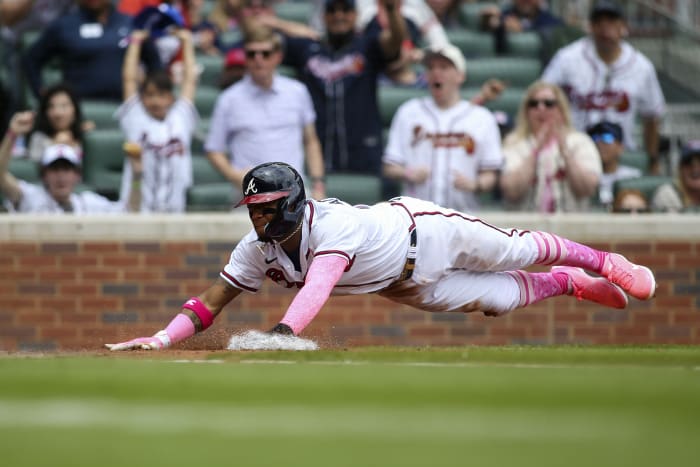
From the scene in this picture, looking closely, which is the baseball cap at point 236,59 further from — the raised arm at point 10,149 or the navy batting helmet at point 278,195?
the navy batting helmet at point 278,195

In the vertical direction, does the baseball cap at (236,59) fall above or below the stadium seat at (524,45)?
below

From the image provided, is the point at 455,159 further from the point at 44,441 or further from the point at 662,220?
the point at 44,441

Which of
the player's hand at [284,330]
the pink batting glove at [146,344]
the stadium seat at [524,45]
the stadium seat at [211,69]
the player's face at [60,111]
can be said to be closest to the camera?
the player's hand at [284,330]

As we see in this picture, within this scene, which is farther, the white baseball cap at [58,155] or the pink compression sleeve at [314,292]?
the white baseball cap at [58,155]

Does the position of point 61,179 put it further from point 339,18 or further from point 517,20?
point 517,20

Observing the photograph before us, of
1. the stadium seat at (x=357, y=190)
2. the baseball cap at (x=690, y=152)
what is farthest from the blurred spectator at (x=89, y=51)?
the baseball cap at (x=690, y=152)

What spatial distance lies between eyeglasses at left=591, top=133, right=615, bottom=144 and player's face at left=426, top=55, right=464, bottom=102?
1.17m

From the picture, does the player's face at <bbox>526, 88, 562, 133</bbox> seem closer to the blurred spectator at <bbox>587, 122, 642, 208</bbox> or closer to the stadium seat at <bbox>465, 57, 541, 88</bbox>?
the blurred spectator at <bbox>587, 122, 642, 208</bbox>

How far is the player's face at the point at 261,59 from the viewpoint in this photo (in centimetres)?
994

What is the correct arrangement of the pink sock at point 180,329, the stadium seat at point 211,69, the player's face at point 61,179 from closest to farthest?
1. the pink sock at point 180,329
2. the player's face at point 61,179
3. the stadium seat at point 211,69

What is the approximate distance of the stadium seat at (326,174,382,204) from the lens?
9.90m

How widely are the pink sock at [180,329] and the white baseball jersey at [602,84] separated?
14.9 ft

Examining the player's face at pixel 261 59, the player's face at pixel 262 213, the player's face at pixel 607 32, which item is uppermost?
the player's face at pixel 607 32

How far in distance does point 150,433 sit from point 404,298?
2818 millimetres
